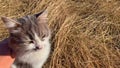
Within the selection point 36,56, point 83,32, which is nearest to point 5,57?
point 36,56

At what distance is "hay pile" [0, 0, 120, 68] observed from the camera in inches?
85.2

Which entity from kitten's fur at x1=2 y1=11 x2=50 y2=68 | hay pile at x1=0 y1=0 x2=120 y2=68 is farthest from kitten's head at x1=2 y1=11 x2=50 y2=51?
hay pile at x1=0 y1=0 x2=120 y2=68

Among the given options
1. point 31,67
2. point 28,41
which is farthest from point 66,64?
point 28,41

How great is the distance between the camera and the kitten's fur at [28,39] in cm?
164

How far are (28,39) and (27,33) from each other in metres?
0.04

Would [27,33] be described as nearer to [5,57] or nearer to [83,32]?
[5,57]

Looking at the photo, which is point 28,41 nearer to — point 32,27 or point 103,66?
point 32,27

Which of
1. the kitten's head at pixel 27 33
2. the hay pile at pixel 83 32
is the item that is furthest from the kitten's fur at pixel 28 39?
the hay pile at pixel 83 32

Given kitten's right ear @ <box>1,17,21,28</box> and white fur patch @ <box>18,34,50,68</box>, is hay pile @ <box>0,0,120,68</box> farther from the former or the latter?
kitten's right ear @ <box>1,17,21,28</box>

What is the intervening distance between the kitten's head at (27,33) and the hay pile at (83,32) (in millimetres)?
527

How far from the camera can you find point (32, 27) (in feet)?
5.56

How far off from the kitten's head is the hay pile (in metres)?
0.53

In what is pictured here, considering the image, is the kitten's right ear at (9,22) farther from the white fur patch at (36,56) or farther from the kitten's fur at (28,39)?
the white fur patch at (36,56)

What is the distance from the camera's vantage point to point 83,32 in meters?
2.34
